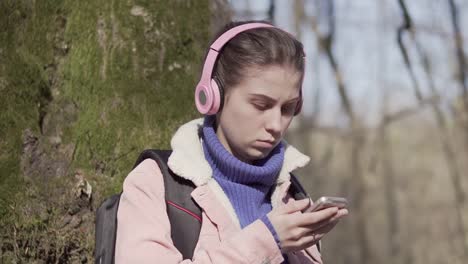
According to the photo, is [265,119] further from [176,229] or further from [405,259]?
[405,259]

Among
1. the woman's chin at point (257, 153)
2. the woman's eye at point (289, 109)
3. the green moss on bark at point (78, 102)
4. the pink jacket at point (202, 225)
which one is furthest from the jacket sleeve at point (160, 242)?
the green moss on bark at point (78, 102)

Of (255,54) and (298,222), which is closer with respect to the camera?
(298,222)

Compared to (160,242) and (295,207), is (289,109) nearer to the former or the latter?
(295,207)

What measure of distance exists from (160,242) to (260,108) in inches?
17.5

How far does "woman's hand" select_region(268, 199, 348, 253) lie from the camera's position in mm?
1894

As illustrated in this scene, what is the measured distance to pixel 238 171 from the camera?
208 cm

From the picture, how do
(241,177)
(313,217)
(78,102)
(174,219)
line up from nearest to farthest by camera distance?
1. (313,217)
2. (174,219)
3. (241,177)
4. (78,102)

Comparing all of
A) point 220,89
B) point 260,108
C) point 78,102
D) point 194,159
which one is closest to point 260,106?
point 260,108

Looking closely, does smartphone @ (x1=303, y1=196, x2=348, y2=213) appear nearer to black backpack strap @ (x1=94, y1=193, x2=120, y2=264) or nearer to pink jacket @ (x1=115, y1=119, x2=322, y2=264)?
pink jacket @ (x1=115, y1=119, x2=322, y2=264)

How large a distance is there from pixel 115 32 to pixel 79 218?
0.68 metres

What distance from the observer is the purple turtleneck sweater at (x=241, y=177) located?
2.08 metres

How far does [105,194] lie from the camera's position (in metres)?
2.52

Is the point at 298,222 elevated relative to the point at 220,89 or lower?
lower

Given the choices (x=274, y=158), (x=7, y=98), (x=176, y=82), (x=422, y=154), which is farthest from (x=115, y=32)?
(x=422, y=154)
